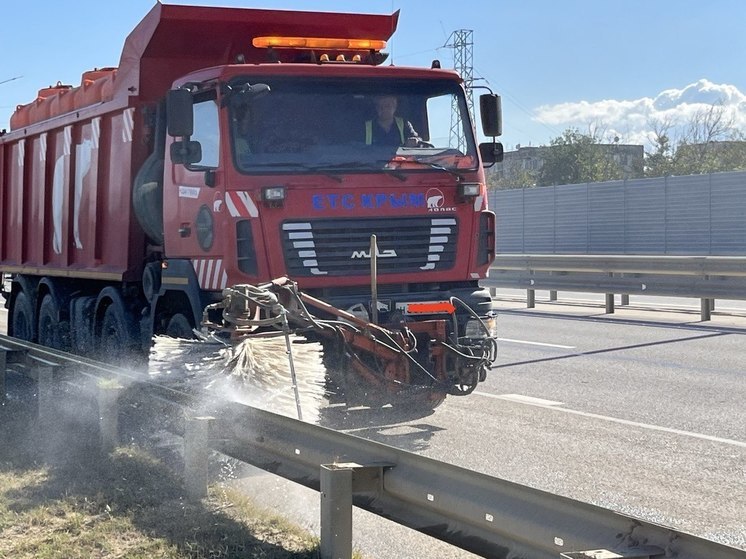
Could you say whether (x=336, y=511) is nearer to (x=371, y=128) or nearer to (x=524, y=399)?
(x=371, y=128)

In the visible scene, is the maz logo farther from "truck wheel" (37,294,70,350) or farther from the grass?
"truck wheel" (37,294,70,350)

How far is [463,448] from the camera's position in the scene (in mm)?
8023

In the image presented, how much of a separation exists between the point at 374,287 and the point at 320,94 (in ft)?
5.74

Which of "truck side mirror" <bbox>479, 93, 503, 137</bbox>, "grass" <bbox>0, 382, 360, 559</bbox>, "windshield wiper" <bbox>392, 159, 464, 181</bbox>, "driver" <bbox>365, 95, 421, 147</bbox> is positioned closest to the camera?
A: "grass" <bbox>0, 382, 360, 559</bbox>

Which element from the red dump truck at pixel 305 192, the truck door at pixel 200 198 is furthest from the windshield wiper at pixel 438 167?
the truck door at pixel 200 198

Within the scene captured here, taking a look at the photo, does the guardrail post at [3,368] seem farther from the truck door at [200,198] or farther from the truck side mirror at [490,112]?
the truck side mirror at [490,112]

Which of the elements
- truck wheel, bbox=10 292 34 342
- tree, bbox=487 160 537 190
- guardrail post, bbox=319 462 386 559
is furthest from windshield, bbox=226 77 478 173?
tree, bbox=487 160 537 190

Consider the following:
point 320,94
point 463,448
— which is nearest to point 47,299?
point 320,94

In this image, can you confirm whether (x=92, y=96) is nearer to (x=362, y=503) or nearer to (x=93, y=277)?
(x=93, y=277)

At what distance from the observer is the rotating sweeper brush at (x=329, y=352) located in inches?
273

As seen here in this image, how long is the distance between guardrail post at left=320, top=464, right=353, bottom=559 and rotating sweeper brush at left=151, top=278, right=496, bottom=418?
83.6 inches

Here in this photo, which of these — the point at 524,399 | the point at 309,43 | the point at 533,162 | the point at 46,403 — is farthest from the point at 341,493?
the point at 533,162

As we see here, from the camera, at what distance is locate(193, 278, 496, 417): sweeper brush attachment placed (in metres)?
6.95

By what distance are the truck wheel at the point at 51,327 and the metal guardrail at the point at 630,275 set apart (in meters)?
10.1
